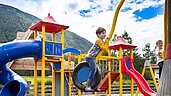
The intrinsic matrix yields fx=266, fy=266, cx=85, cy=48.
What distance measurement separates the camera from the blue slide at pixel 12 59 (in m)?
3.58

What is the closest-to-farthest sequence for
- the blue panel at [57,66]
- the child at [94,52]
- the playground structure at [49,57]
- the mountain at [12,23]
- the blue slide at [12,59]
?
1. the child at [94,52]
2. the blue slide at [12,59]
3. the playground structure at [49,57]
4. the blue panel at [57,66]
5. the mountain at [12,23]

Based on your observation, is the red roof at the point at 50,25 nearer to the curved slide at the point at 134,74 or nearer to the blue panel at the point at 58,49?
the blue panel at the point at 58,49

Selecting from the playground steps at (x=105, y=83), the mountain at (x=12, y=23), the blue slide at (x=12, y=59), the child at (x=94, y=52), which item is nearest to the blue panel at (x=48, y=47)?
the blue slide at (x=12, y=59)

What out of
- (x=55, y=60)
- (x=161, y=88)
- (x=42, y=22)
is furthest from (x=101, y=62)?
(x=161, y=88)

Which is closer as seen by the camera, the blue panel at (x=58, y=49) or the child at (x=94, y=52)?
the child at (x=94, y=52)

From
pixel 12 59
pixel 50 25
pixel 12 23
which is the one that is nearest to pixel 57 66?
pixel 50 25

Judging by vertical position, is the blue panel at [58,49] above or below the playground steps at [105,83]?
above

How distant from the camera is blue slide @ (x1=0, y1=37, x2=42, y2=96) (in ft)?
11.8

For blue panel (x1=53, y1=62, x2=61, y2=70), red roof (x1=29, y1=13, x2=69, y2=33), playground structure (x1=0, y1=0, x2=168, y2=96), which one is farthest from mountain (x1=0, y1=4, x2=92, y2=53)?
red roof (x1=29, y1=13, x2=69, y2=33)

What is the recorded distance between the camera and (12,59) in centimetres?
380

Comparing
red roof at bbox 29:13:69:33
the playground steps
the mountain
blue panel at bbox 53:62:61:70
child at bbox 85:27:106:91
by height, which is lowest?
the playground steps

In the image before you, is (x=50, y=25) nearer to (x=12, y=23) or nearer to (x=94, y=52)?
(x=94, y=52)

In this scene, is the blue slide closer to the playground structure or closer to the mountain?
the playground structure

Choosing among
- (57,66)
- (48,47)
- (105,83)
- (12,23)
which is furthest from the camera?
(12,23)
